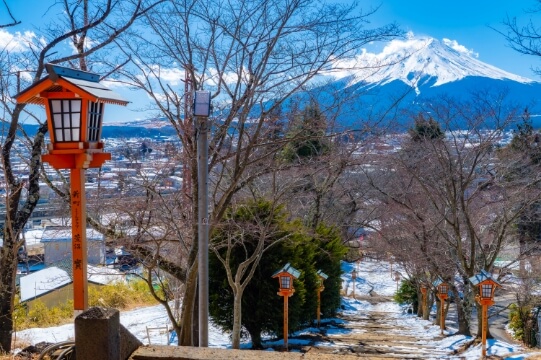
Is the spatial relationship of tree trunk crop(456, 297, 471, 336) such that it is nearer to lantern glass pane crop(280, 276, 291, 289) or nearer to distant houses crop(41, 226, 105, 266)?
lantern glass pane crop(280, 276, 291, 289)

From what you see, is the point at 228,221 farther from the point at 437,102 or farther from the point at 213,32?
the point at 437,102

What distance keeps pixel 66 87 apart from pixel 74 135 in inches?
14.6

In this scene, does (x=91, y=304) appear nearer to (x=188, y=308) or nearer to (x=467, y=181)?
(x=188, y=308)

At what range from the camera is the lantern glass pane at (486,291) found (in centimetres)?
944

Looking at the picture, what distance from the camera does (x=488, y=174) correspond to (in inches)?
486

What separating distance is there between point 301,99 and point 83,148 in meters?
4.14

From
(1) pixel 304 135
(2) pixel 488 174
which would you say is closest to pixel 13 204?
(1) pixel 304 135

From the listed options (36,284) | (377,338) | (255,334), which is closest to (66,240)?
(36,284)

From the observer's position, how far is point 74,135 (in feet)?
13.8

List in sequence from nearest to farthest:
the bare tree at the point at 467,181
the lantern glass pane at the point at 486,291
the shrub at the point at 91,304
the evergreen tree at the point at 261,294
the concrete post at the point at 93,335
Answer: the concrete post at the point at 93,335, the lantern glass pane at the point at 486,291, the bare tree at the point at 467,181, the evergreen tree at the point at 261,294, the shrub at the point at 91,304

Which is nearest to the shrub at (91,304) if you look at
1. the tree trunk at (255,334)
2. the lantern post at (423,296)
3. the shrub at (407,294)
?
the tree trunk at (255,334)

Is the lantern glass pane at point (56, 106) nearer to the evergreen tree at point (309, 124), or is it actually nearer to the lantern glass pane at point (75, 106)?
the lantern glass pane at point (75, 106)

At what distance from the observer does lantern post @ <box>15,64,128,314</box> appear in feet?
13.7

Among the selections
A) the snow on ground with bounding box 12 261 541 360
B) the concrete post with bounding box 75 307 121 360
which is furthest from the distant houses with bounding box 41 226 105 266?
the concrete post with bounding box 75 307 121 360
